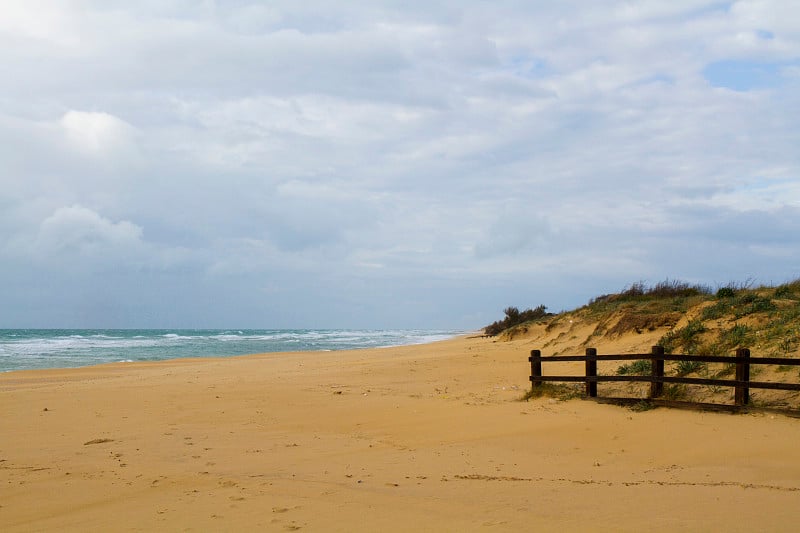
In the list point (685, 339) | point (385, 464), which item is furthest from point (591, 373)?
point (385, 464)

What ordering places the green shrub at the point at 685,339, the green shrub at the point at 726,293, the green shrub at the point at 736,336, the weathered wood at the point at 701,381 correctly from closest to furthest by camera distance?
the weathered wood at the point at 701,381, the green shrub at the point at 736,336, the green shrub at the point at 685,339, the green shrub at the point at 726,293

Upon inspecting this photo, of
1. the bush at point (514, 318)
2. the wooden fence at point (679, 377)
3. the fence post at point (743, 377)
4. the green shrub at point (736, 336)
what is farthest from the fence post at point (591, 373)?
the bush at point (514, 318)

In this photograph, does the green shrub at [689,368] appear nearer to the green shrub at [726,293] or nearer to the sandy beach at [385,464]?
the sandy beach at [385,464]

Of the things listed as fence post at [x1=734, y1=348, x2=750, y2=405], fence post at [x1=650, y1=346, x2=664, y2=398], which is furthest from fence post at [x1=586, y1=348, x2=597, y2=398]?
fence post at [x1=734, y1=348, x2=750, y2=405]

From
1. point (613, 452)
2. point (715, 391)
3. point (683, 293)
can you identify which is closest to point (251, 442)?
point (613, 452)

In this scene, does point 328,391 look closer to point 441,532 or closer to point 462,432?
point 462,432

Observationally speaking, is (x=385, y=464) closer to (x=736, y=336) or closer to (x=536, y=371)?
(x=536, y=371)

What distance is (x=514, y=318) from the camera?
50.1 m

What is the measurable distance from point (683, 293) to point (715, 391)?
16.2m

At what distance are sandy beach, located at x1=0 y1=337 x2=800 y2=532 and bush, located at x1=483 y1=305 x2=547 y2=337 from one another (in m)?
32.7

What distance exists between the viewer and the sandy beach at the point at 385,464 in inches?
247

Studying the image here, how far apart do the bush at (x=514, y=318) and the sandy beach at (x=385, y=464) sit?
3272 cm

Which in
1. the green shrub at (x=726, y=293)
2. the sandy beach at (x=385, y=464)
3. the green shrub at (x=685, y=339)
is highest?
the green shrub at (x=726, y=293)

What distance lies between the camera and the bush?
157ft
